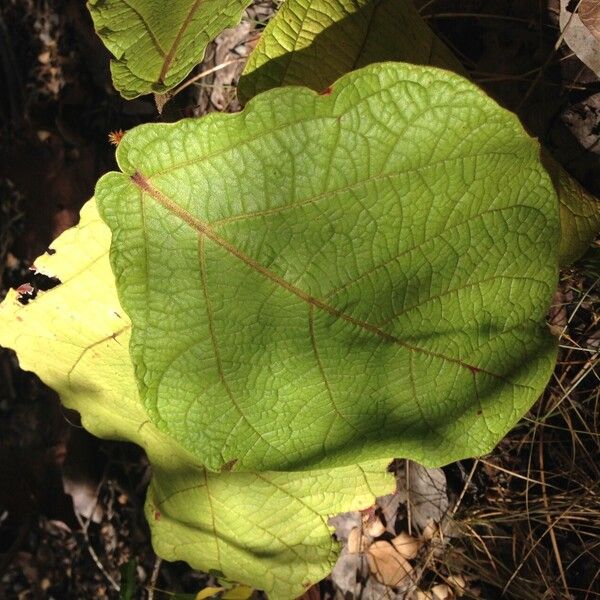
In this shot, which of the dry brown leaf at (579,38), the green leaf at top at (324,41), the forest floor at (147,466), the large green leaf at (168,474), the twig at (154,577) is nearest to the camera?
the green leaf at top at (324,41)

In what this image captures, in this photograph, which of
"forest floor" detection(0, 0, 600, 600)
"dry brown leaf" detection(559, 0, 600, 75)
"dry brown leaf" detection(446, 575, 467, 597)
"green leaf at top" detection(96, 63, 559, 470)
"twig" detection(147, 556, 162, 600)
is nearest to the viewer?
"green leaf at top" detection(96, 63, 559, 470)

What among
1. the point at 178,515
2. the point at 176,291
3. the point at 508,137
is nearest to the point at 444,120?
the point at 508,137

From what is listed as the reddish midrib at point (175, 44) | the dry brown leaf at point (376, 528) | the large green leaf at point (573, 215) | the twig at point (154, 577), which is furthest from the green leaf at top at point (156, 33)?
the twig at point (154, 577)

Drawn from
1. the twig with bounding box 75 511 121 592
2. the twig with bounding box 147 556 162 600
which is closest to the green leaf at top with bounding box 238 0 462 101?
the twig with bounding box 147 556 162 600

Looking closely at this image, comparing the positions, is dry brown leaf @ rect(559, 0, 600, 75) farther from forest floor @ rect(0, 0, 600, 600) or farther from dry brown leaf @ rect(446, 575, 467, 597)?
dry brown leaf @ rect(446, 575, 467, 597)

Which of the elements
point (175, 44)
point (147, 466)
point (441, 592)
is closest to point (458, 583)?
point (441, 592)

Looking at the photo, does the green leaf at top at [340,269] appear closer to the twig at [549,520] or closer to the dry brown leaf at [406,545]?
the twig at [549,520]
